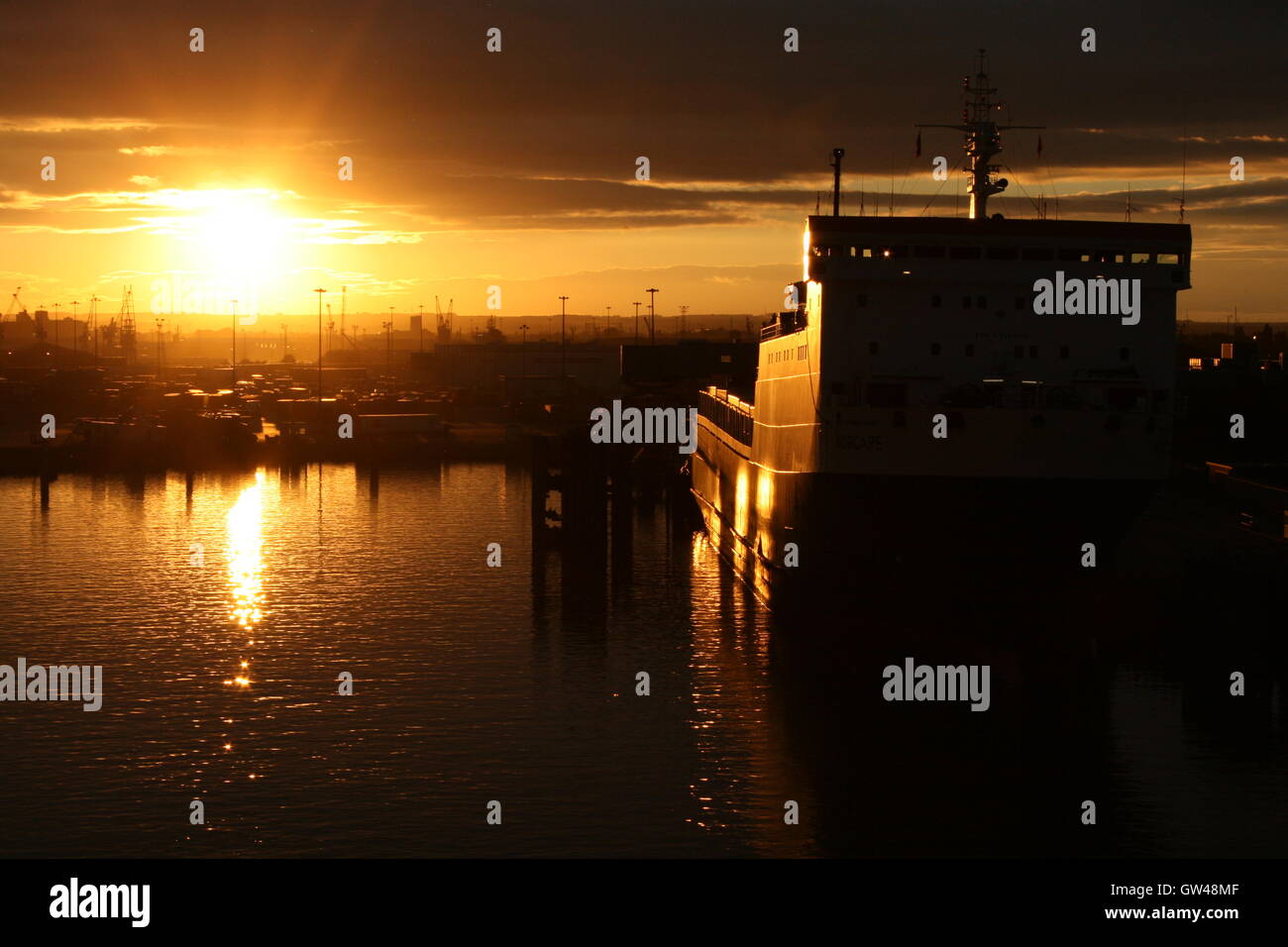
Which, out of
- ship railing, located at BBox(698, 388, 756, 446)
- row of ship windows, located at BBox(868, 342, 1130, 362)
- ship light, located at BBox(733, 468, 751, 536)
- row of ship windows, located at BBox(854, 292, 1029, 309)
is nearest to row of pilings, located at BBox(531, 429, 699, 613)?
ship light, located at BBox(733, 468, 751, 536)

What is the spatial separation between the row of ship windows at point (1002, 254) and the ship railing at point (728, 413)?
1652 centimetres

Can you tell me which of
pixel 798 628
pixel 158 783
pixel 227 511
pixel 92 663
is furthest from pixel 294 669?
pixel 227 511

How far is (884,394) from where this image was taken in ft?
114

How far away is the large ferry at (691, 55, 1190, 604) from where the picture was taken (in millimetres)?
33094

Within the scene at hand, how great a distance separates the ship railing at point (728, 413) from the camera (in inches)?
2176

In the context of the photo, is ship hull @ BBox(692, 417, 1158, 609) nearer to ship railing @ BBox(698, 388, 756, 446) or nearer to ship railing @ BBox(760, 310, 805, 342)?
ship railing @ BBox(760, 310, 805, 342)

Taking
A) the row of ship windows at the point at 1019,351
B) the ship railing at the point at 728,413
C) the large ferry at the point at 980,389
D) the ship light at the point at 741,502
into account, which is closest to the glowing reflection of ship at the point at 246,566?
the large ferry at the point at 980,389

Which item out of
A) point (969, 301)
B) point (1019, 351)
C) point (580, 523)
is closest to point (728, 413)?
point (580, 523)

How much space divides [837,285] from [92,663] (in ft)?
72.1

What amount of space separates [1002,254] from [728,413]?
28.9 metres

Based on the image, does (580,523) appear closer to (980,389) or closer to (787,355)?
(787,355)
